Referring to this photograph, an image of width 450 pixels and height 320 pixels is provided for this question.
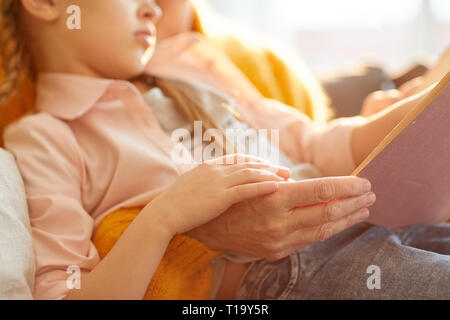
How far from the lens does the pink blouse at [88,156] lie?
2.01 feet

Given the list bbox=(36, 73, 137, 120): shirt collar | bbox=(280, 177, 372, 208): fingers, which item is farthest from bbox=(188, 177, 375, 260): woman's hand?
bbox=(36, 73, 137, 120): shirt collar

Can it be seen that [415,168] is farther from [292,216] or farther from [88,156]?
[88,156]

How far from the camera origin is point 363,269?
0.59 meters

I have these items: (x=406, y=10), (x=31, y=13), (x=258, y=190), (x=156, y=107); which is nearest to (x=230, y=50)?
(x=156, y=107)

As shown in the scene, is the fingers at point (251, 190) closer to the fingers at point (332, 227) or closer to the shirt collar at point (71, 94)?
the fingers at point (332, 227)

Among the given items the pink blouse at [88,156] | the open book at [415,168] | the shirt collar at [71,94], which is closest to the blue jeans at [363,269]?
the open book at [415,168]

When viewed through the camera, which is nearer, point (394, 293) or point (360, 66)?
point (394, 293)

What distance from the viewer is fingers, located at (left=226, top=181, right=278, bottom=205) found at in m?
0.52

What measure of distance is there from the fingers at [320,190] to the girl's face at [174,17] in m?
0.54

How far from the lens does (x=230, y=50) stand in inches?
38.9

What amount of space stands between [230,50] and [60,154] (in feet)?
1.50

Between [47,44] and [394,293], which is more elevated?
[47,44]

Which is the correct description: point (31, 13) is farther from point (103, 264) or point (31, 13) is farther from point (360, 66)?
point (360, 66)

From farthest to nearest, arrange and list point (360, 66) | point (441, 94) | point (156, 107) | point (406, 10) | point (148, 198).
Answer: point (406, 10) < point (360, 66) < point (156, 107) < point (148, 198) < point (441, 94)
